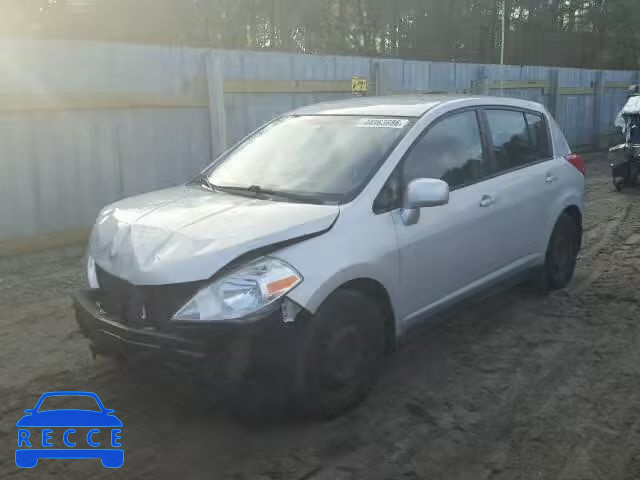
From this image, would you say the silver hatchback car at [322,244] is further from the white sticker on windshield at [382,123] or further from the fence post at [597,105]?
the fence post at [597,105]

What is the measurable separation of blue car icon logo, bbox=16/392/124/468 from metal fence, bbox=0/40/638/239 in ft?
14.1

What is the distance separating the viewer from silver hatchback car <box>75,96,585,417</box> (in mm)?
3094

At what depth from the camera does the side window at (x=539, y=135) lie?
543cm

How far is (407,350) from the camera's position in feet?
14.7

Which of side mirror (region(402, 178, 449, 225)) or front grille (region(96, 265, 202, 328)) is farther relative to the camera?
side mirror (region(402, 178, 449, 225))

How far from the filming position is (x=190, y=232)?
335 centimetres

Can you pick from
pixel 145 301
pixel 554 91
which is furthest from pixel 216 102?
pixel 554 91

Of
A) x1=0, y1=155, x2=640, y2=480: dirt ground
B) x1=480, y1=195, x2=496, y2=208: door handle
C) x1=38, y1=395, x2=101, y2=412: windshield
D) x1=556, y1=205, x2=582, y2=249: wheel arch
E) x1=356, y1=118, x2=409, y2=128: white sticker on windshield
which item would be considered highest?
x1=356, y1=118, x2=409, y2=128: white sticker on windshield

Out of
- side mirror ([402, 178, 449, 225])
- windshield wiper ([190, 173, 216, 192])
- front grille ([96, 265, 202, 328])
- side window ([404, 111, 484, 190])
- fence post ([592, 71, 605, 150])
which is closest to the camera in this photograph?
front grille ([96, 265, 202, 328])

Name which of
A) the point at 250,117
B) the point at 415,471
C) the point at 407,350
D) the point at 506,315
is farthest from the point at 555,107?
the point at 415,471

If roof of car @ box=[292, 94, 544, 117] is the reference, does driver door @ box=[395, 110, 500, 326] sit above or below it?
below

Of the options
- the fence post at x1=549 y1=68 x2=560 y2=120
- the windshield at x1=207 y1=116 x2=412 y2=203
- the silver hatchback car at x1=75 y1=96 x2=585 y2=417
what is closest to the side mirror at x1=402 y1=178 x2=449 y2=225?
the silver hatchback car at x1=75 y1=96 x2=585 y2=417

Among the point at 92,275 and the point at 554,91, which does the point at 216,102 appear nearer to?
the point at 92,275

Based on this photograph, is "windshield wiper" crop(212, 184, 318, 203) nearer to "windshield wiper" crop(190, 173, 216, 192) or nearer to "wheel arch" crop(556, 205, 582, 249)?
"windshield wiper" crop(190, 173, 216, 192)
